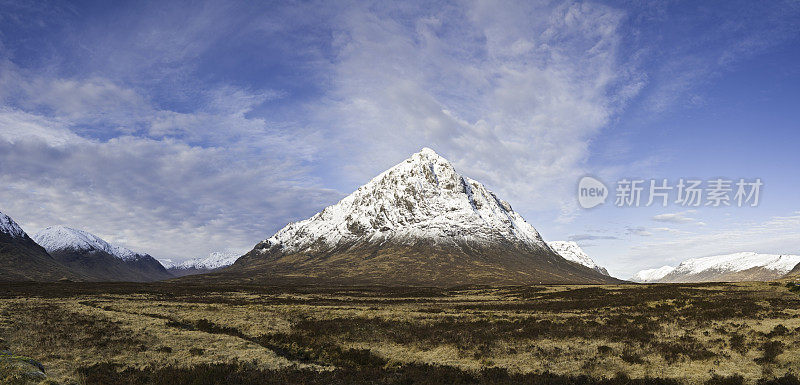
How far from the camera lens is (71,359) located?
20.8 meters

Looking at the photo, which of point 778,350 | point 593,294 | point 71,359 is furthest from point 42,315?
point 593,294

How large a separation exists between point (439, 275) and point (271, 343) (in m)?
172

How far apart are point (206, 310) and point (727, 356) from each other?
4587 centimetres

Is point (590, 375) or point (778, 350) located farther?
point (778, 350)

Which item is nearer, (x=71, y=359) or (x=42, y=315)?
(x=71, y=359)

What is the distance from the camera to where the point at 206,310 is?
42344 mm

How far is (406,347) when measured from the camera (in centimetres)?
2631

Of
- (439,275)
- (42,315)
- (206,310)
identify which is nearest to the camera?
(42,315)

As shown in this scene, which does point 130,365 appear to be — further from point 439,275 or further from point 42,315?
point 439,275

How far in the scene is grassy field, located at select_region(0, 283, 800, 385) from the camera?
18422 millimetres

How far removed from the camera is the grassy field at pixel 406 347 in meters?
18.4

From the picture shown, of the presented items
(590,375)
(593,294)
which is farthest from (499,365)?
(593,294)

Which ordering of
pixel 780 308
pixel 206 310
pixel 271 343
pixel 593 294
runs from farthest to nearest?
pixel 593 294
pixel 206 310
pixel 780 308
pixel 271 343

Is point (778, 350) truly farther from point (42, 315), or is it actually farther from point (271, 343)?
point (42, 315)
